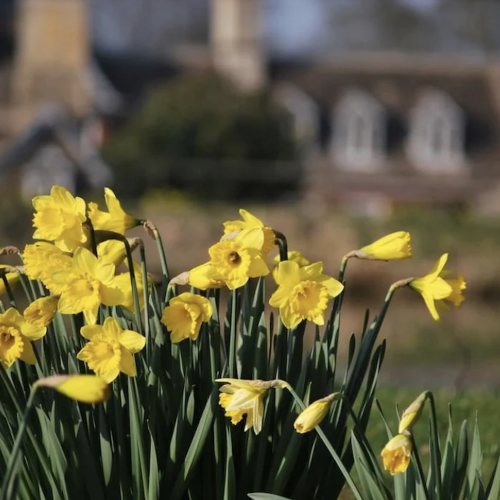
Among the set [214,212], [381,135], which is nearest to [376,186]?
[381,135]

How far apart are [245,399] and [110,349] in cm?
32

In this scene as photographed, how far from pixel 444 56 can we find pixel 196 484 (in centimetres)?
3384

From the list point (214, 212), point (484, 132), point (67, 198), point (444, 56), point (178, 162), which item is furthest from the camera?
point (444, 56)

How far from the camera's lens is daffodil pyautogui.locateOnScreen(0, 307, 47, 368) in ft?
7.94

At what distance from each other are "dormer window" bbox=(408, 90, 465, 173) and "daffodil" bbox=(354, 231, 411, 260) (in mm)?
29405

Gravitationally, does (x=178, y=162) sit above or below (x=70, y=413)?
below

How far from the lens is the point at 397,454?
223 centimetres

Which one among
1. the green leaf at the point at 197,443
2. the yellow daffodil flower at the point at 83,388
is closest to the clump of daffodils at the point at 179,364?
the green leaf at the point at 197,443

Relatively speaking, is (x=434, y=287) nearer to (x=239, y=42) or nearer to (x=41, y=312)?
(x=41, y=312)

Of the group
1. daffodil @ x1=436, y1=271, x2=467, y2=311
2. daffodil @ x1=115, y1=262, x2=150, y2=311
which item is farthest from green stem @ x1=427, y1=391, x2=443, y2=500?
daffodil @ x1=115, y1=262, x2=150, y2=311

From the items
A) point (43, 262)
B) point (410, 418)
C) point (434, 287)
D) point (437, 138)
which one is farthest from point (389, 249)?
point (437, 138)

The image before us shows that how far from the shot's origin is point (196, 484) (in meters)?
2.61

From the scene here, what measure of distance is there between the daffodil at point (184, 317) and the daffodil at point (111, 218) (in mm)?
324

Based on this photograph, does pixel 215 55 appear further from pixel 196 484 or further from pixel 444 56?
pixel 196 484
